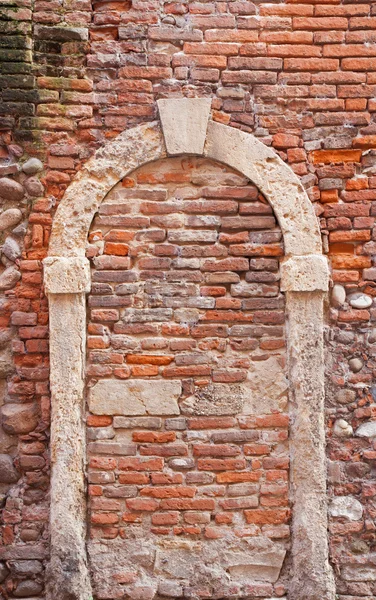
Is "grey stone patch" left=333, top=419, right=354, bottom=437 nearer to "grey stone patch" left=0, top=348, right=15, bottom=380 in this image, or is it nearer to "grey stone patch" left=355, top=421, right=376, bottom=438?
"grey stone patch" left=355, top=421, right=376, bottom=438

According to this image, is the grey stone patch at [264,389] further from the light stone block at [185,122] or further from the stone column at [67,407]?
the light stone block at [185,122]

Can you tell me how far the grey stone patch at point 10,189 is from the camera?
10.4 ft

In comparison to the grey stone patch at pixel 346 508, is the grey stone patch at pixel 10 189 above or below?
above

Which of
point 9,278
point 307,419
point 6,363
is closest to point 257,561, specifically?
point 307,419

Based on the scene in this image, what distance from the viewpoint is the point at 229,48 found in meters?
3.18

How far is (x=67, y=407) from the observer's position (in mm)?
3078

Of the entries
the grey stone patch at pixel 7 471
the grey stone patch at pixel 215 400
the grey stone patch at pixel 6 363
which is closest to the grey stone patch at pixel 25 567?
the grey stone patch at pixel 7 471

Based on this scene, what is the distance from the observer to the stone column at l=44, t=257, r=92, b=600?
3039 mm

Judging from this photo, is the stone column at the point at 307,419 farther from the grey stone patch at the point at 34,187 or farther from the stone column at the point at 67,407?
the grey stone patch at the point at 34,187

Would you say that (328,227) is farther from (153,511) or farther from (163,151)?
(153,511)

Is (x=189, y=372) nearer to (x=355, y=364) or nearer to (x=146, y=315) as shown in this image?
(x=146, y=315)

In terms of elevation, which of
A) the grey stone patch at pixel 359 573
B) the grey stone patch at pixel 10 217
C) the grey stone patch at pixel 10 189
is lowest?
the grey stone patch at pixel 359 573

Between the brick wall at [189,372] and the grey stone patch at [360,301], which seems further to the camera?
the grey stone patch at [360,301]

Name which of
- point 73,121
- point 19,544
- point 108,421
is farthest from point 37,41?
point 19,544
